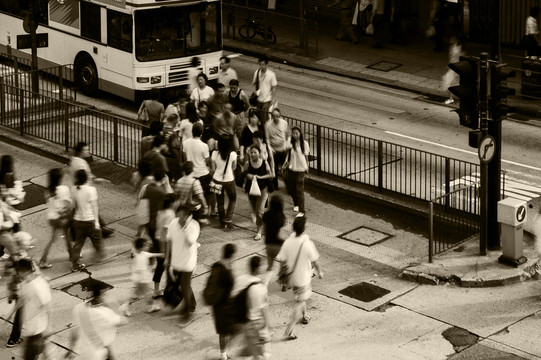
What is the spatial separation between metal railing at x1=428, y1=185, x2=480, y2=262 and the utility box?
122cm

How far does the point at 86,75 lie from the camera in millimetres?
27688

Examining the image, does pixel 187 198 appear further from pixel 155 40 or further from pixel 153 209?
pixel 155 40

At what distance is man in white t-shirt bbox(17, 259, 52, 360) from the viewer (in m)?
13.9

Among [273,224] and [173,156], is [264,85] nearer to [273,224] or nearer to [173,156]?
[173,156]

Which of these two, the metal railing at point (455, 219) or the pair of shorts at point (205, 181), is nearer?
the metal railing at point (455, 219)

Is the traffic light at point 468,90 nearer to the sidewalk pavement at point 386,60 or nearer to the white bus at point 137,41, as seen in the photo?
the white bus at point 137,41

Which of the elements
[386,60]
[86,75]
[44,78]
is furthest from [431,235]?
[386,60]

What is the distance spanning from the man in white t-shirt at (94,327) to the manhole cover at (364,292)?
15.3 ft

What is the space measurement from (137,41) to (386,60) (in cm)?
823

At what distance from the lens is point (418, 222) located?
64.6 ft

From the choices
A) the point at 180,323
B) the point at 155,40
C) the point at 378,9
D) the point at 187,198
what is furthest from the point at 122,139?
the point at 378,9

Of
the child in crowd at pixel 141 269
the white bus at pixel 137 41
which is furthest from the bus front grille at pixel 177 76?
the child in crowd at pixel 141 269

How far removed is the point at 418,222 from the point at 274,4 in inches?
708

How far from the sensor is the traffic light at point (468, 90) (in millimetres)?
17422
